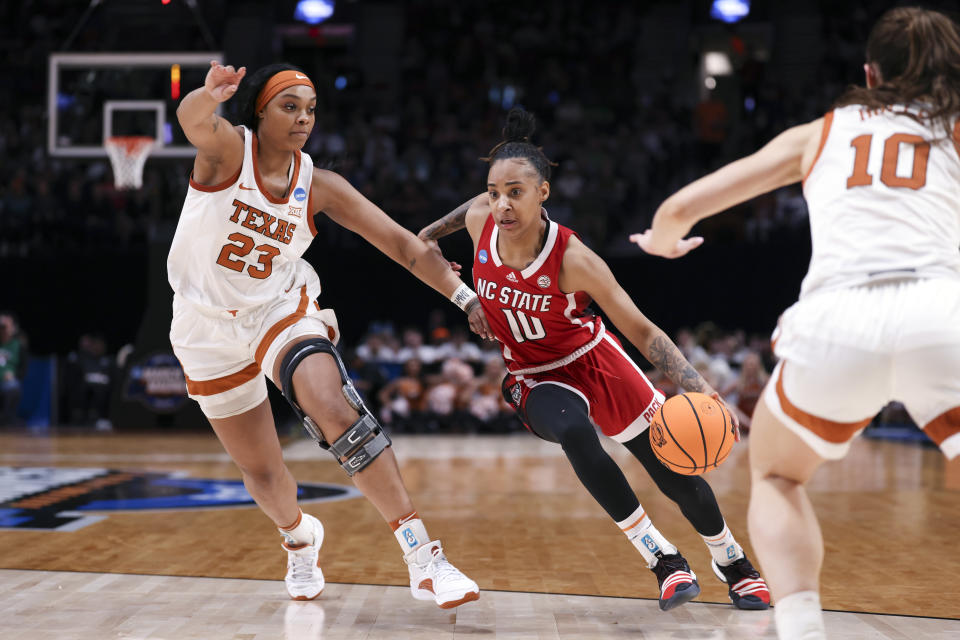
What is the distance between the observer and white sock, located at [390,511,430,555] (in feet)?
12.1

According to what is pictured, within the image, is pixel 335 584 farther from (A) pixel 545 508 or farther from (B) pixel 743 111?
(B) pixel 743 111

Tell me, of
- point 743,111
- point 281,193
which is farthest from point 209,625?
point 743,111

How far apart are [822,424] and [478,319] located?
196cm

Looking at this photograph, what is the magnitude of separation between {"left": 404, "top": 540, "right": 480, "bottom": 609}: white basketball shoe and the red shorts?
802 millimetres

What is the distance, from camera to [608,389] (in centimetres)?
413

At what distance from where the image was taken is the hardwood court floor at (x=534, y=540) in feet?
13.8

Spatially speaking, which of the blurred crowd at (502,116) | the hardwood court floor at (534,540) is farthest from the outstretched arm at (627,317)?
the blurred crowd at (502,116)

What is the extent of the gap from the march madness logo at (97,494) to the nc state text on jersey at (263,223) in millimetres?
2845

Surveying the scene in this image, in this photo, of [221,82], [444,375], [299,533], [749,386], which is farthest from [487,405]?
[221,82]

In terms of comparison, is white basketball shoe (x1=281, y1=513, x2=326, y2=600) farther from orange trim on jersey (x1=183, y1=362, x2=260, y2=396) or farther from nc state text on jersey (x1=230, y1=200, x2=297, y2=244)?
nc state text on jersey (x1=230, y1=200, x2=297, y2=244)

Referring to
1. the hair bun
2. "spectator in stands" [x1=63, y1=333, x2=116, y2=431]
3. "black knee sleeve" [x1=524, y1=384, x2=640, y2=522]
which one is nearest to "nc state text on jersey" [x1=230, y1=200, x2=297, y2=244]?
the hair bun

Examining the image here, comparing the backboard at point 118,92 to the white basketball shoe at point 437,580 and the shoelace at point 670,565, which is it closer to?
the white basketball shoe at point 437,580

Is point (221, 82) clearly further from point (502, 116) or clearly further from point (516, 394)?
point (502, 116)

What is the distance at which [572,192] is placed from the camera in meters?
15.7
